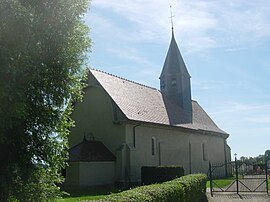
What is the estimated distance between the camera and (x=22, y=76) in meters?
9.05

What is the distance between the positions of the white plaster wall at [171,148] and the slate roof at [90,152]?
5.81 feet

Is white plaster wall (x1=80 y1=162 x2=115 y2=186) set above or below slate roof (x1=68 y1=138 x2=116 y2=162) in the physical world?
Result: below

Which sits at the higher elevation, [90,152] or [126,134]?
[126,134]

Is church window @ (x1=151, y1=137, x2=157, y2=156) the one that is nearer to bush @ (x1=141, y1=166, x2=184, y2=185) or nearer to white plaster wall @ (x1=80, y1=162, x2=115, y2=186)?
bush @ (x1=141, y1=166, x2=184, y2=185)

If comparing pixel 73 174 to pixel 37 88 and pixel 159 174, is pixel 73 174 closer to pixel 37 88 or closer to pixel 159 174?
pixel 159 174

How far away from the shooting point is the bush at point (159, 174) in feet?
79.2

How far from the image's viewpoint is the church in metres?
24.6

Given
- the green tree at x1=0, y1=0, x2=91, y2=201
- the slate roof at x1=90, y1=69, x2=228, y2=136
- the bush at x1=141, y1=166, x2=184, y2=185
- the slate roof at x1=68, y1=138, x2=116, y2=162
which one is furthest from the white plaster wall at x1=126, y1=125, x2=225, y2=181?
the green tree at x1=0, y1=0, x2=91, y2=201

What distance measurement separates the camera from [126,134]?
84.2ft

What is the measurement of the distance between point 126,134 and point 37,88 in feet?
53.1

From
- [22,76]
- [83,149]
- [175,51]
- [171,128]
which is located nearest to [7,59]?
[22,76]

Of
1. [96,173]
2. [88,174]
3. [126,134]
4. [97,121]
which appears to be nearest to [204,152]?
[126,134]

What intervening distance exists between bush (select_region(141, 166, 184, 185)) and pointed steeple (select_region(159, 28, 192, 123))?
1324 centimetres

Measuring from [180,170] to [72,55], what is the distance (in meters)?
16.3
